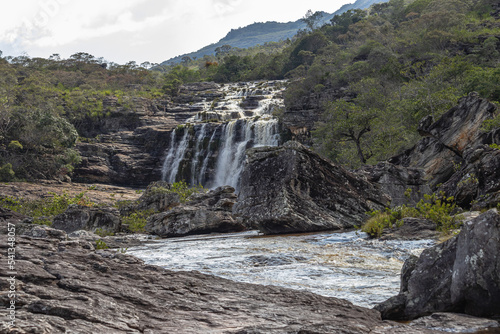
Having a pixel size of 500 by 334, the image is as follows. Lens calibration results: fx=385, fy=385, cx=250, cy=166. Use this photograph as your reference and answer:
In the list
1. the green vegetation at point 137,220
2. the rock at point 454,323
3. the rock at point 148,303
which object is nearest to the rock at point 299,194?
the rock at point 148,303

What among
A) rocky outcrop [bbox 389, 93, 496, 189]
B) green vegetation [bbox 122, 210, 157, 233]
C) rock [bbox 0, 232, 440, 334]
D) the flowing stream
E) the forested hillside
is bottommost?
green vegetation [bbox 122, 210, 157, 233]

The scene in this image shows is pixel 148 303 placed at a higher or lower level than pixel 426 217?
Result: higher

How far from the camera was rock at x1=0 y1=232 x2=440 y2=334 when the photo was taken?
3625mm

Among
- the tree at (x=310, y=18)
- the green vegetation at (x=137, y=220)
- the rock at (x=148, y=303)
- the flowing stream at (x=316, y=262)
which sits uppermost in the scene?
the tree at (x=310, y=18)

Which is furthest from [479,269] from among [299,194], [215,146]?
[215,146]

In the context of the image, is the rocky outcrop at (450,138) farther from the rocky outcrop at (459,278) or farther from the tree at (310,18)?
the tree at (310,18)

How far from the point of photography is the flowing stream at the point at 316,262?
662cm

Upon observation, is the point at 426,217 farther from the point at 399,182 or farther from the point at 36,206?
the point at 36,206

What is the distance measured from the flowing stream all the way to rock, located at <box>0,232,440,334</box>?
1.33 metres

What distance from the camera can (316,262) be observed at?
29.1 feet

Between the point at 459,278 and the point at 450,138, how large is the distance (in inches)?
662

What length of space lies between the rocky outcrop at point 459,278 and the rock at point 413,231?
5542mm

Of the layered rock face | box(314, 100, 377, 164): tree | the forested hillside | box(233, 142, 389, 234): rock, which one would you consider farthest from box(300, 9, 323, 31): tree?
box(233, 142, 389, 234): rock

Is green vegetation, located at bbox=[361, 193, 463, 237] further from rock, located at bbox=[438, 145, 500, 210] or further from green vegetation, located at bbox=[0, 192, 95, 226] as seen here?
green vegetation, located at bbox=[0, 192, 95, 226]
